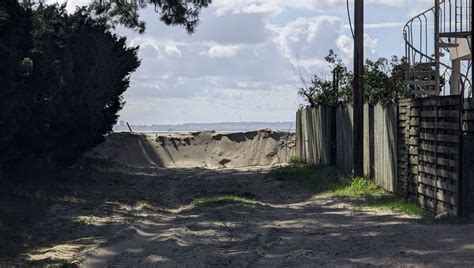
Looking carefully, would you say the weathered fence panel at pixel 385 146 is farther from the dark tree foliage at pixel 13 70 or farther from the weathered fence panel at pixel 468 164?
the dark tree foliage at pixel 13 70

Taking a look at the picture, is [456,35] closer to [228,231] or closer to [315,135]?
[228,231]

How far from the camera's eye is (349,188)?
17.3 metres

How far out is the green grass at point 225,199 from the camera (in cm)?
1537

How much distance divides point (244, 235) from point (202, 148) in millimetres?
29849

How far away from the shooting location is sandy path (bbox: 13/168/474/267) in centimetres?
865

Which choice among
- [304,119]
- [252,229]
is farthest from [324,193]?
[304,119]

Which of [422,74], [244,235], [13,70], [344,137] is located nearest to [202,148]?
[344,137]

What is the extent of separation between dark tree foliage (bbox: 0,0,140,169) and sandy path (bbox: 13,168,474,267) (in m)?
2.24

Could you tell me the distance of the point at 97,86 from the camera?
21547mm

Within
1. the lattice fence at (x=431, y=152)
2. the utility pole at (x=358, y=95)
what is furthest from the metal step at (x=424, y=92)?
the lattice fence at (x=431, y=152)

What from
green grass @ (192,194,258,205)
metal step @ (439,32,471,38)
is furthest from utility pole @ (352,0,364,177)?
green grass @ (192,194,258,205)

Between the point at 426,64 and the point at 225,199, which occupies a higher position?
the point at 426,64

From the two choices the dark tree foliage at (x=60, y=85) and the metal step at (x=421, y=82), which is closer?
the dark tree foliage at (x=60, y=85)

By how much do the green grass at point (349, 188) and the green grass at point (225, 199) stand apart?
219 cm
